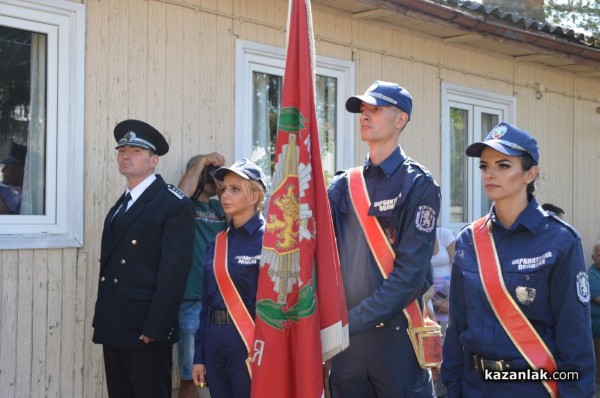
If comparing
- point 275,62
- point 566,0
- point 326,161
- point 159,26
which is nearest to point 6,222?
point 159,26

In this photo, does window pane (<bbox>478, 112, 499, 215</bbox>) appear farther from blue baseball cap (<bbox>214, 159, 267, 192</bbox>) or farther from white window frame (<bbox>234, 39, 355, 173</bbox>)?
blue baseball cap (<bbox>214, 159, 267, 192</bbox>)

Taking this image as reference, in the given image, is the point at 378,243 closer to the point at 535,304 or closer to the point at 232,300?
the point at 535,304

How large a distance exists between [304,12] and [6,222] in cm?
300

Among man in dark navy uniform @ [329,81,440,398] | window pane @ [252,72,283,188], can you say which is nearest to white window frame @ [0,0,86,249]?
window pane @ [252,72,283,188]

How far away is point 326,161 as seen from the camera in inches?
285

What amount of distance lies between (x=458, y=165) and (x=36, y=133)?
5.10 m

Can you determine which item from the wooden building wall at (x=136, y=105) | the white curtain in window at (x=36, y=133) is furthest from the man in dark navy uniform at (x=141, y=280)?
the white curtain in window at (x=36, y=133)

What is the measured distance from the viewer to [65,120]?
529cm

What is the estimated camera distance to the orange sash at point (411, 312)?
3387 mm

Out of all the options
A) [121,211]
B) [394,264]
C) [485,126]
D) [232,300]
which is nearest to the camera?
[394,264]

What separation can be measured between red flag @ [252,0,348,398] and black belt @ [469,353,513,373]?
582mm

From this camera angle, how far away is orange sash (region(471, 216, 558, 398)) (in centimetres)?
302

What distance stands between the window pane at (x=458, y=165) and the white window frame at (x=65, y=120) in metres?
4.66

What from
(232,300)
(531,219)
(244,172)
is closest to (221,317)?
(232,300)
